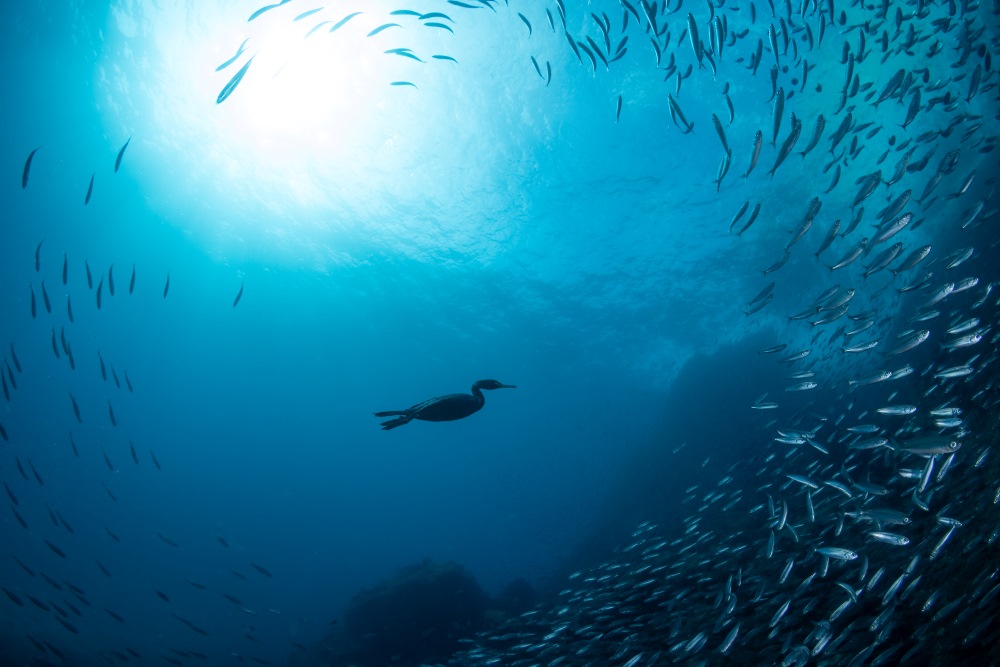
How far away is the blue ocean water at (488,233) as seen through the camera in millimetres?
12102

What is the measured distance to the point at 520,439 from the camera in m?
63.3

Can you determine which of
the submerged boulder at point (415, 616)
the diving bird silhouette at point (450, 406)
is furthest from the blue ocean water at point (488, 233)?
the diving bird silhouette at point (450, 406)

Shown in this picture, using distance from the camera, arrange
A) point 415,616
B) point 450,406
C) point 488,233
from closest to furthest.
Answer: point 450,406
point 415,616
point 488,233

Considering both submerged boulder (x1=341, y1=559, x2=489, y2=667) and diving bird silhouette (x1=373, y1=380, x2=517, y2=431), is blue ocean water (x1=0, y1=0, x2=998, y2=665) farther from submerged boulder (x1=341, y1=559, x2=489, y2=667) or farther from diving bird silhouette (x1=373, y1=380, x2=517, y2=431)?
diving bird silhouette (x1=373, y1=380, x2=517, y2=431)

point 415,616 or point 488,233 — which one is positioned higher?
point 488,233

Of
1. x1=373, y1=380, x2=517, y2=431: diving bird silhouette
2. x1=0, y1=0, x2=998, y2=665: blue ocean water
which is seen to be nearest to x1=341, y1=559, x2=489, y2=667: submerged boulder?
x1=0, y1=0, x2=998, y2=665: blue ocean water

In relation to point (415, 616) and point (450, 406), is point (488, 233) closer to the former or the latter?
point (415, 616)

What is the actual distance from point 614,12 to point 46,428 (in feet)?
185

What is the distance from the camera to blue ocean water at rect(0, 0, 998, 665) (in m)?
12.1

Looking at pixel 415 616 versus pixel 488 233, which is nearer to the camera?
pixel 415 616

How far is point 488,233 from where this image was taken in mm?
24422

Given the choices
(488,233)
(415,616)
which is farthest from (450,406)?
(488,233)

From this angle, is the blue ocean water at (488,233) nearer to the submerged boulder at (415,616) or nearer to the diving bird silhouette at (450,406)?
the submerged boulder at (415,616)

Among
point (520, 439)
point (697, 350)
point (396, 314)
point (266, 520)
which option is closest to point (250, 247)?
point (396, 314)
